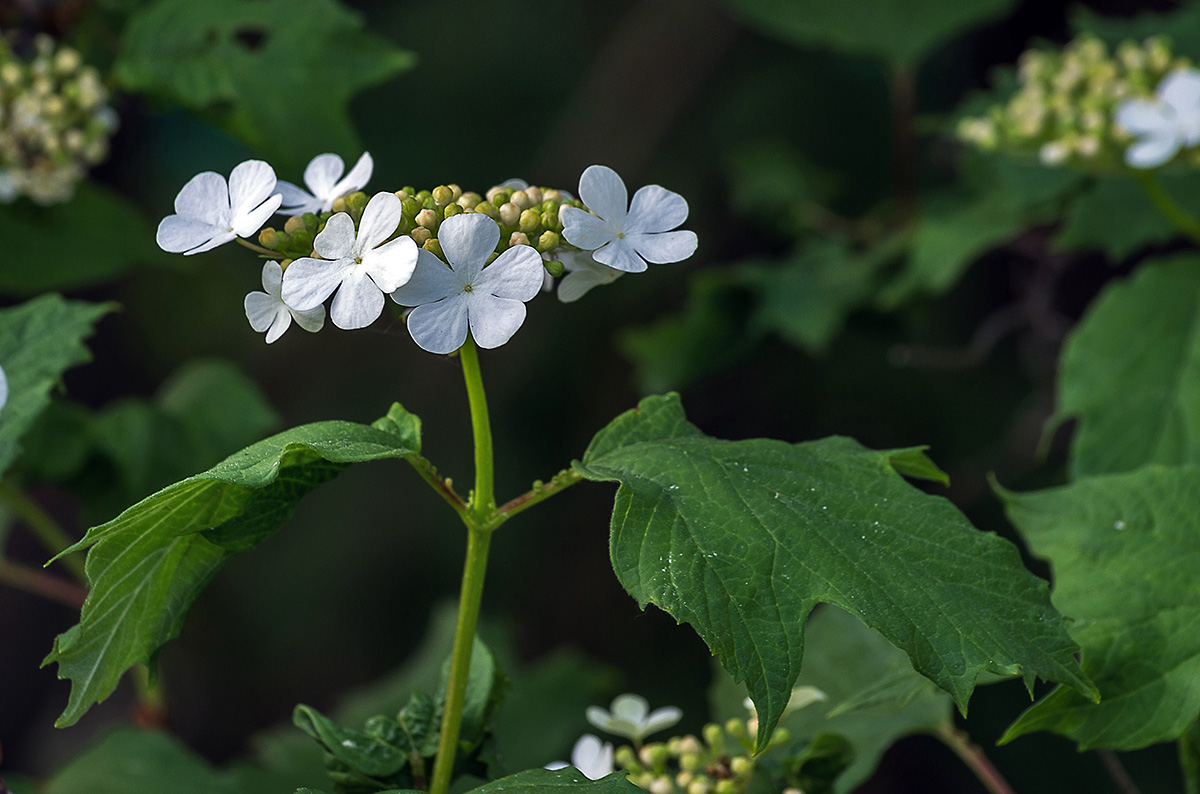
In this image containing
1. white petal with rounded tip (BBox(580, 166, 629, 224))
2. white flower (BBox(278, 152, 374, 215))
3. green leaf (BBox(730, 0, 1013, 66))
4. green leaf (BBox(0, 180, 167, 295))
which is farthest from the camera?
green leaf (BBox(730, 0, 1013, 66))

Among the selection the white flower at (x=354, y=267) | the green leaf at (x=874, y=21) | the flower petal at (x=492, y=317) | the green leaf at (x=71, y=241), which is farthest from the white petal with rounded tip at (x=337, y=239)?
the green leaf at (x=874, y=21)

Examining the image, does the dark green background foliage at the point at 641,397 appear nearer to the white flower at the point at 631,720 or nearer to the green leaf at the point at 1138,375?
the green leaf at the point at 1138,375

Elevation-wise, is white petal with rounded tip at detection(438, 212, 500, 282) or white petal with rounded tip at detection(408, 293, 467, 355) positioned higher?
white petal with rounded tip at detection(438, 212, 500, 282)

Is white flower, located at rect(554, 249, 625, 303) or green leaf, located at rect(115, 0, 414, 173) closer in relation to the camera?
white flower, located at rect(554, 249, 625, 303)

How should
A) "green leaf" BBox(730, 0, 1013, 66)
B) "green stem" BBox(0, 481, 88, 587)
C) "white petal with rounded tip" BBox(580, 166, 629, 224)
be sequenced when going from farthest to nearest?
1. "green leaf" BBox(730, 0, 1013, 66)
2. "green stem" BBox(0, 481, 88, 587)
3. "white petal with rounded tip" BBox(580, 166, 629, 224)

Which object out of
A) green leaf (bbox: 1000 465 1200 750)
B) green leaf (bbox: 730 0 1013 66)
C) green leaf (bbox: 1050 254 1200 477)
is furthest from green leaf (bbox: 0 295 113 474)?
green leaf (bbox: 730 0 1013 66)

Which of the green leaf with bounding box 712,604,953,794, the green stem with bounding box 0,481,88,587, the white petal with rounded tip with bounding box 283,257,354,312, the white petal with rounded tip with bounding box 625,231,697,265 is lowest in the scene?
the green stem with bounding box 0,481,88,587

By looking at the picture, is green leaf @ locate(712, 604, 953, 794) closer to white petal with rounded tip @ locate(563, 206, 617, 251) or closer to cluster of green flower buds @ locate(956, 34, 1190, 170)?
white petal with rounded tip @ locate(563, 206, 617, 251)
